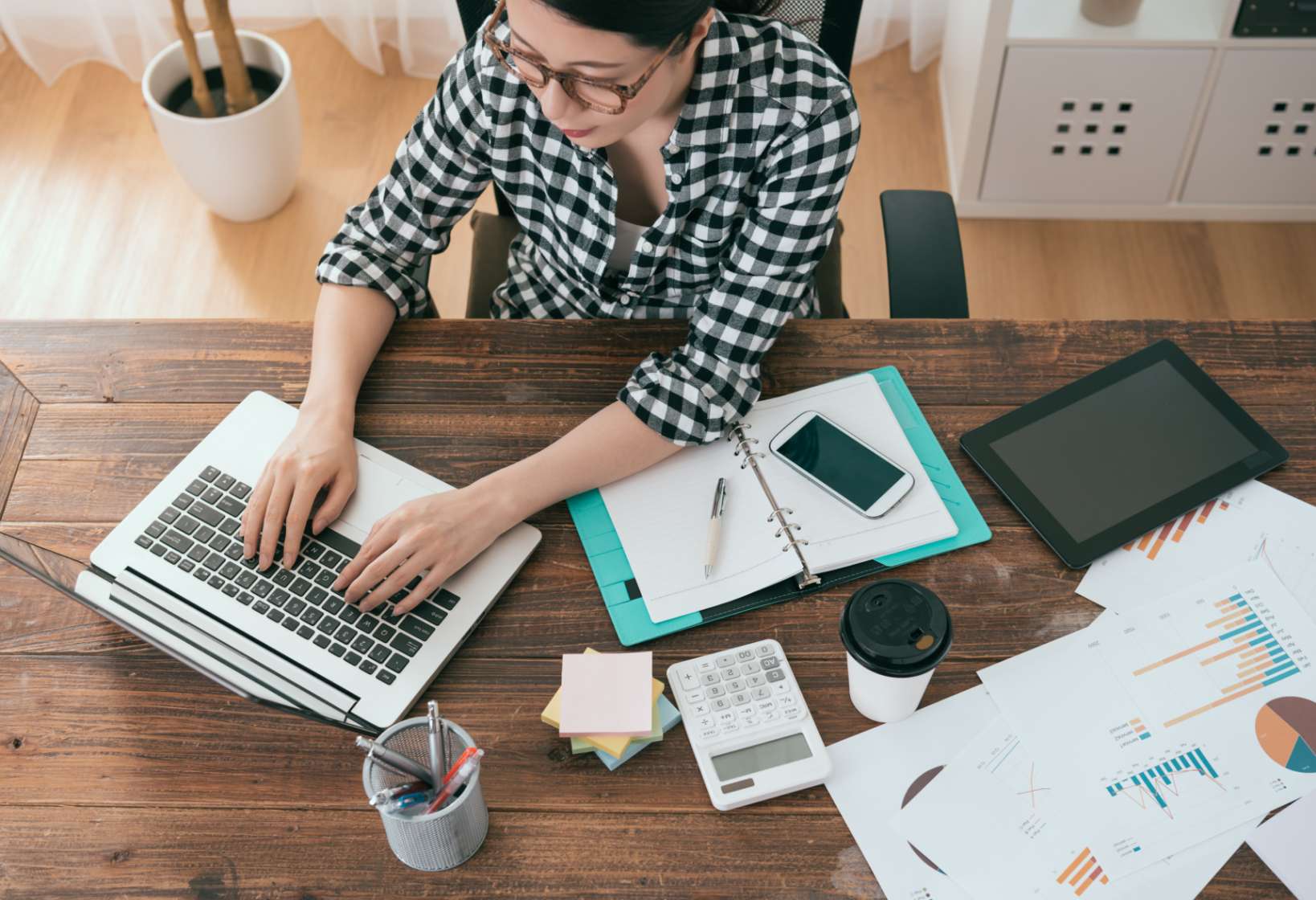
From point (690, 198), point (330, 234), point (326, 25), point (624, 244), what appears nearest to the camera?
point (690, 198)

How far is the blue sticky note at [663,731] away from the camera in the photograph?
1.02m

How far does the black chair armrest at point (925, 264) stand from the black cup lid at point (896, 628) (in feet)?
1.58

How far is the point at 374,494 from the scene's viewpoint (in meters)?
1.19

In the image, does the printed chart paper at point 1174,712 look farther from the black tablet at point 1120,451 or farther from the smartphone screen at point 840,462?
the smartphone screen at point 840,462

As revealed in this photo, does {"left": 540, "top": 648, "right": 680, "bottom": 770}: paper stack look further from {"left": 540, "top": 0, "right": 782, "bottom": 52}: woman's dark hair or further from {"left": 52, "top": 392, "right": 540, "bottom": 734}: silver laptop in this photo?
{"left": 540, "top": 0, "right": 782, "bottom": 52}: woman's dark hair

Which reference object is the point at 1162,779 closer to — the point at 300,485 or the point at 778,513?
the point at 778,513

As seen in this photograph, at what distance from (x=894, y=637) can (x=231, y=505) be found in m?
0.66

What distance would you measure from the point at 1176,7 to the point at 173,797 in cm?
213

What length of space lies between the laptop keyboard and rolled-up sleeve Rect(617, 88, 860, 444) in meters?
0.30

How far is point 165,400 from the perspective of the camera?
1.27 m

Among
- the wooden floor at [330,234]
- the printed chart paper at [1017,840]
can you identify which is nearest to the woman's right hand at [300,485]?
the printed chart paper at [1017,840]

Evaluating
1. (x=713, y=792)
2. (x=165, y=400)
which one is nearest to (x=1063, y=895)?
(x=713, y=792)

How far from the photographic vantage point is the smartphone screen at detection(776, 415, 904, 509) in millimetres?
1180

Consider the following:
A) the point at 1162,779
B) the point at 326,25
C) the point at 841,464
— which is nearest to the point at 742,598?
the point at 841,464
